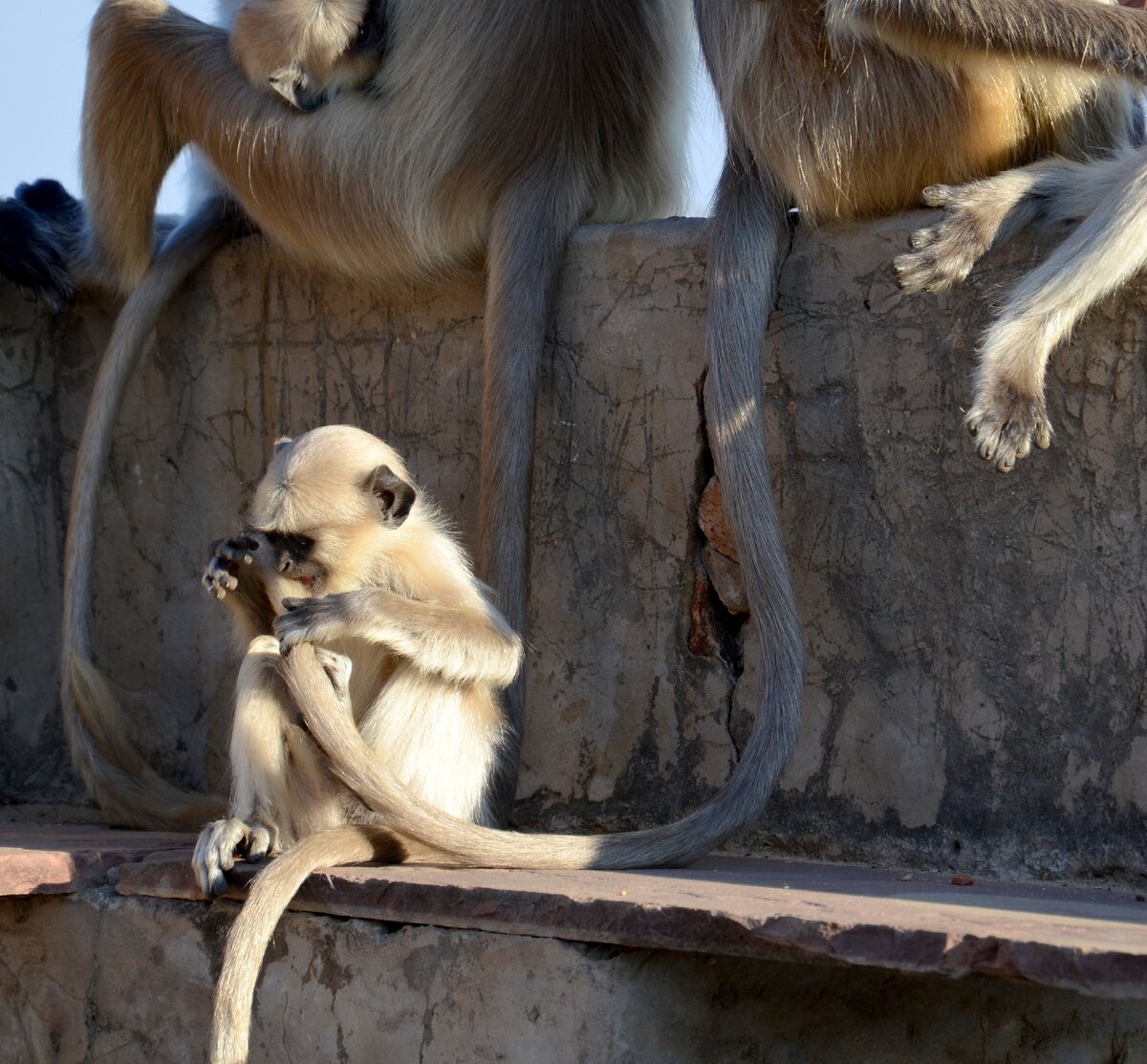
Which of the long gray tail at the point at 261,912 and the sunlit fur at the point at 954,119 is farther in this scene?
the sunlit fur at the point at 954,119

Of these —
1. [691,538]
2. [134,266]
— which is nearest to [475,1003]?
[691,538]

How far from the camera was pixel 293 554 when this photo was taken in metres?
2.45

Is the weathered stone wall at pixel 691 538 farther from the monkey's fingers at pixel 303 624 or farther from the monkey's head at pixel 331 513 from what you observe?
the monkey's fingers at pixel 303 624

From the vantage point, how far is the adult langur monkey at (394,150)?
3.16 meters

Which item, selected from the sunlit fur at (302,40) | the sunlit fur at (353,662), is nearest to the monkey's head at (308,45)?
the sunlit fur at (302,40)

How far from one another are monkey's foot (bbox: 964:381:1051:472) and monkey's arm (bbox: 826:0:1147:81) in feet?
1.84

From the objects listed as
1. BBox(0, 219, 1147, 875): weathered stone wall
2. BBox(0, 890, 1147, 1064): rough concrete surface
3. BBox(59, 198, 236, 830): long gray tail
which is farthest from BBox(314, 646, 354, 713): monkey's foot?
BBox(59, 198, 236, 830): long gray tail

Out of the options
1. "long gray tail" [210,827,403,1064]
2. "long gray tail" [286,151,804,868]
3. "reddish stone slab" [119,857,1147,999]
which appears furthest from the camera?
"long gray tail" [286,151,804,868]

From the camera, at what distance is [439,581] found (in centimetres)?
250

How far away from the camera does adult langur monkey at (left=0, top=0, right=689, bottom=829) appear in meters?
3.16

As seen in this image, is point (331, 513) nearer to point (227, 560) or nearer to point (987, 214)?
point (227, 560)

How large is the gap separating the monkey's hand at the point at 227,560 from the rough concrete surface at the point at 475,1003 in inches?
17.7

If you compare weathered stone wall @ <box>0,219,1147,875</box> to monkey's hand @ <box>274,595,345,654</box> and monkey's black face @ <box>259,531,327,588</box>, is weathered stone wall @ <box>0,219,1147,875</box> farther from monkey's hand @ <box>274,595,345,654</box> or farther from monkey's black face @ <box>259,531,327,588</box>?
monkey's hand @ <box>274,595,345,654</box>

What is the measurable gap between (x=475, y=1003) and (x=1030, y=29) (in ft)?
5.43
